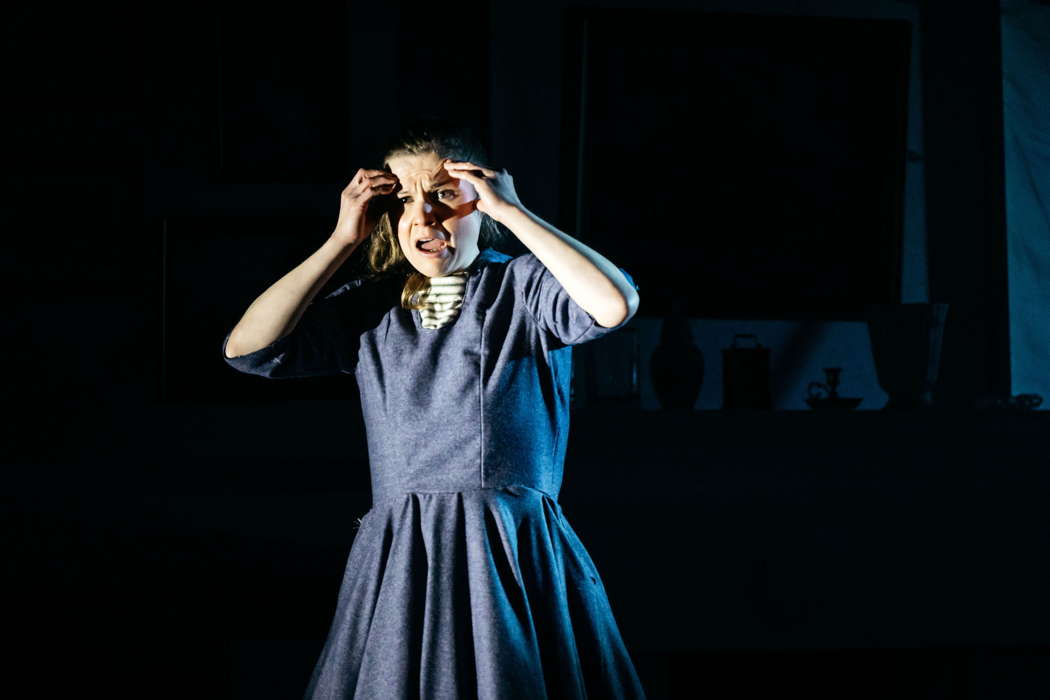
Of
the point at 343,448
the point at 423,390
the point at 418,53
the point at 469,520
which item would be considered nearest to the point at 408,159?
the point at 423,390

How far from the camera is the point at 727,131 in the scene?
2.15 metres

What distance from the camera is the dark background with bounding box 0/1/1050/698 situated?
189 centimetres

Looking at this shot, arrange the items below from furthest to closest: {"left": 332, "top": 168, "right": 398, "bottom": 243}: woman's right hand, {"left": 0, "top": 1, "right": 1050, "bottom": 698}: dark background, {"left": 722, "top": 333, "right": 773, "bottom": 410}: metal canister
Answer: {"left": 722, "top": 333, "right": 773, "bottom": 410}: metal canister → {"left": 0, "top": 1, "right": 1050, "bottom": 698}: dark background → {"left": 332, "top": 168, "right": 398, "bottom": 243}: woman's right hand

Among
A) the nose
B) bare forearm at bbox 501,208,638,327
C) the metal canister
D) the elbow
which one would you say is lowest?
the metal canister

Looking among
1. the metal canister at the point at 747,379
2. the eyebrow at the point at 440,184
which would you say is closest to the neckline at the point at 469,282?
the eyebrow at the point at 440,184

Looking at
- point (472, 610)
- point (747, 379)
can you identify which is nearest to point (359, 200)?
point (472, 610)

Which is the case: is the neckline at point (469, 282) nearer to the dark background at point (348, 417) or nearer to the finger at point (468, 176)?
the finger at point (468, 176)

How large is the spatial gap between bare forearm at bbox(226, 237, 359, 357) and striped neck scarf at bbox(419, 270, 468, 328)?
4.2 inches

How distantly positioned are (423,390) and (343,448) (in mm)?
811

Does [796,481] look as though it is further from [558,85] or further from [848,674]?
[558,85]

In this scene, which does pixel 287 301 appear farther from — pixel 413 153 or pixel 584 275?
pixel 584 275

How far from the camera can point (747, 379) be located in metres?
2.01

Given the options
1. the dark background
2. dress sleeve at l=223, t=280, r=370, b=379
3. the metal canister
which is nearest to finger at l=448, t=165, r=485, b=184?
dress sleeve at l=223, t=280, r=370, b=379

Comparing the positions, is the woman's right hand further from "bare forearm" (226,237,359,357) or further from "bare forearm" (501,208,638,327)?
"bare forearm" (501,208,638,327)
